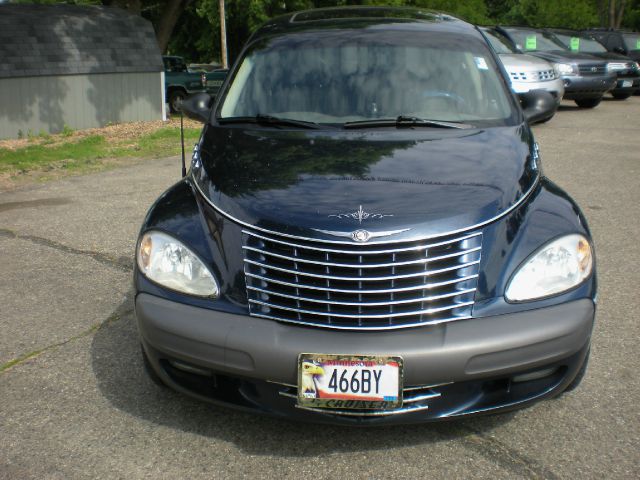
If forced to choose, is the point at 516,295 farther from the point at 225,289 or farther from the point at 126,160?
the point at 126,160

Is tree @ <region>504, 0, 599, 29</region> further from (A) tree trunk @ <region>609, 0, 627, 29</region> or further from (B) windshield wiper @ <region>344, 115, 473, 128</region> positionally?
(B) windshield wiper @ <region>344, 115, 473, 128</region>

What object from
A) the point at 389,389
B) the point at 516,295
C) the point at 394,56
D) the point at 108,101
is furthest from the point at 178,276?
the point at 108,101

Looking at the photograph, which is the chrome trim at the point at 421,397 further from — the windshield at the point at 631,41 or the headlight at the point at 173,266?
the windshield at the point at 631,41

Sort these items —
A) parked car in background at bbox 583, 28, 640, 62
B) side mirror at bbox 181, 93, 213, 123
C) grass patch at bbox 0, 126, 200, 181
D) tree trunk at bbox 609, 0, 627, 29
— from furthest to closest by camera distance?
1. tree trunk at bbox 609, 0, 627, 29
2. parked car in background at bbox 583, 28, 640, 62
3. grass patch at bbox 0, 126, 200, 181
4. side mirror at bbox 181, 93, 213, 123

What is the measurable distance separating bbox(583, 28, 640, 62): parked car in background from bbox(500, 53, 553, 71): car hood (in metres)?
10.1

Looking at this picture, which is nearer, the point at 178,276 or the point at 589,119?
the point at 178,276

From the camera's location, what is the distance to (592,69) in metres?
17.3

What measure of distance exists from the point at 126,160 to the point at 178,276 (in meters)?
8.58

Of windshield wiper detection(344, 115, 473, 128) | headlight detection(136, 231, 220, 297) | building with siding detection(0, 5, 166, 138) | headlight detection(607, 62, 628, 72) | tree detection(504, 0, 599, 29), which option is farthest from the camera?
tree detection(504, 0, 599, 29)

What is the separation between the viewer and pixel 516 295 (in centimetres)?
301

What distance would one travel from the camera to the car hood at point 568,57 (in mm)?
17281

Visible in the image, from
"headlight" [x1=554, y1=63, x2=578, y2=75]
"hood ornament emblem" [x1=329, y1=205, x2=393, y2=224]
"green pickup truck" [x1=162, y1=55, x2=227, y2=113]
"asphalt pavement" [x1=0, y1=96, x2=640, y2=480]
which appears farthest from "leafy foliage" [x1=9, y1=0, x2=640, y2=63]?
"hood ornament emblem" [x1=329, y1=205, x2=393, y2=224]

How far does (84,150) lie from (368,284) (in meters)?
10.2

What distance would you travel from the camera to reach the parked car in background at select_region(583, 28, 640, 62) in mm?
23578
